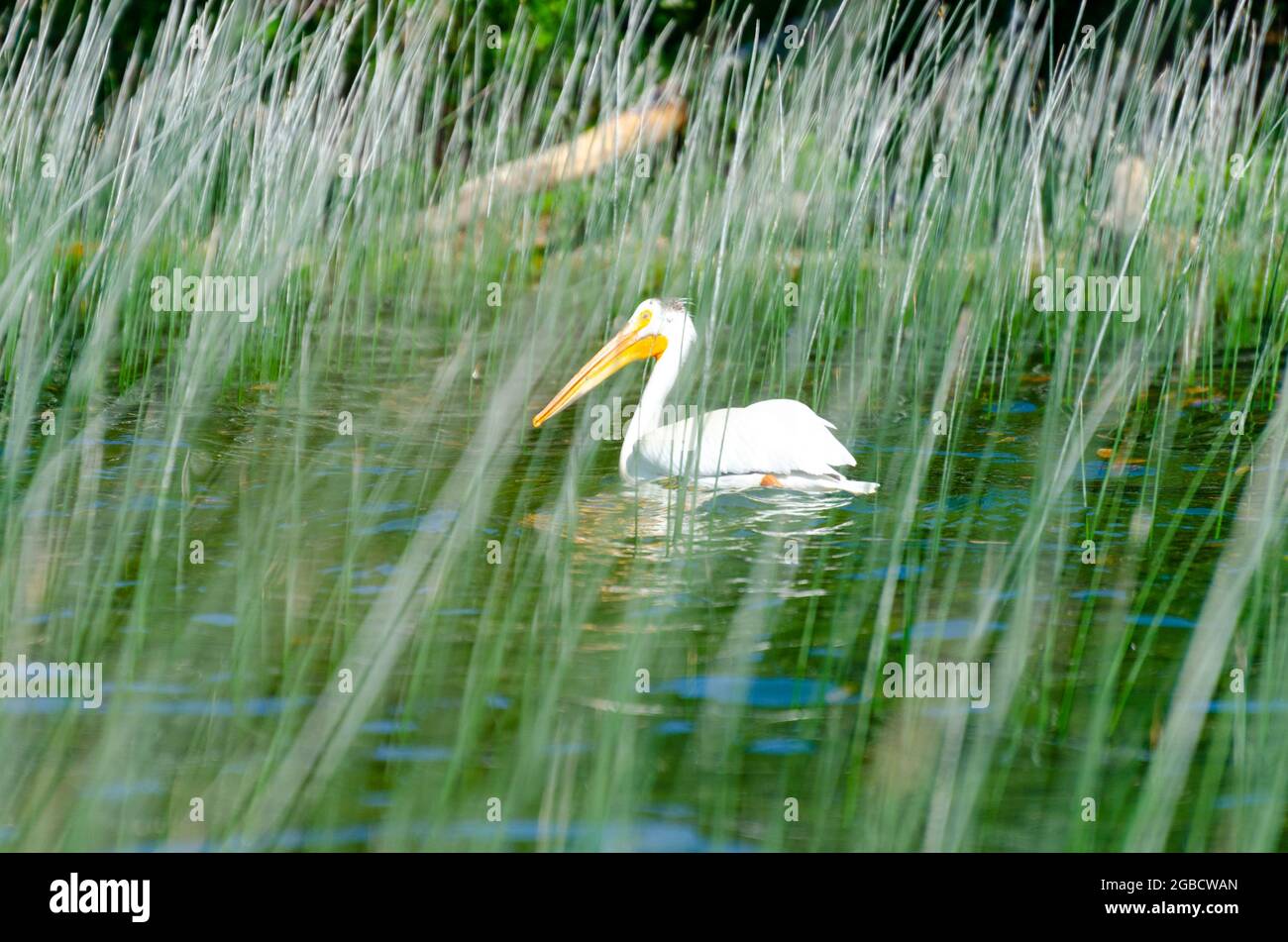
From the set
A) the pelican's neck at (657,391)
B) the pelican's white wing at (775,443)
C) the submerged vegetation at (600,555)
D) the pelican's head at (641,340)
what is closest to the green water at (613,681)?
the submerged vegetation at (600,555)

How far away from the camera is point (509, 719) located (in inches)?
107

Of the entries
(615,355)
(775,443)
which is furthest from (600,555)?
(615,355)

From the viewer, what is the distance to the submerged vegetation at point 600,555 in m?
2.43

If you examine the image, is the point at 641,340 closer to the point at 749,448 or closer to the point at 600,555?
the point at 749,448

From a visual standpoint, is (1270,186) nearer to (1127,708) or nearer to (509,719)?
(1127,708)

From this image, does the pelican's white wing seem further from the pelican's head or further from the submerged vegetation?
the pelican's head

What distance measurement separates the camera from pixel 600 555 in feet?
11.9

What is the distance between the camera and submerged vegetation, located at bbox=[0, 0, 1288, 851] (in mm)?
2432

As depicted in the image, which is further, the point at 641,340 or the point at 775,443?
the point at 641,340

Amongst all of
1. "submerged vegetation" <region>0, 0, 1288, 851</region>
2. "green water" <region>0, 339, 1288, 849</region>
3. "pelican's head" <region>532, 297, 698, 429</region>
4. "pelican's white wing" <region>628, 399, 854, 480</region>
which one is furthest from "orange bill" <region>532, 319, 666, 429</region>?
"green water" <region>0, 339, 1288, 849</region>

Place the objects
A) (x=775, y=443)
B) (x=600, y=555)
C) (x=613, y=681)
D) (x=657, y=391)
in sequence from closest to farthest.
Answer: (x=613, y=681)
(x=600, y=555)
(x=775, y=443)
(x=657, y=391)

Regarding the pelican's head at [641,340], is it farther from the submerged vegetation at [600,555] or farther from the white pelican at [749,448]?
the submerged vegetation at [600,555]

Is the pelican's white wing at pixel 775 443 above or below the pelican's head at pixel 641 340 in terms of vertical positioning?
below
